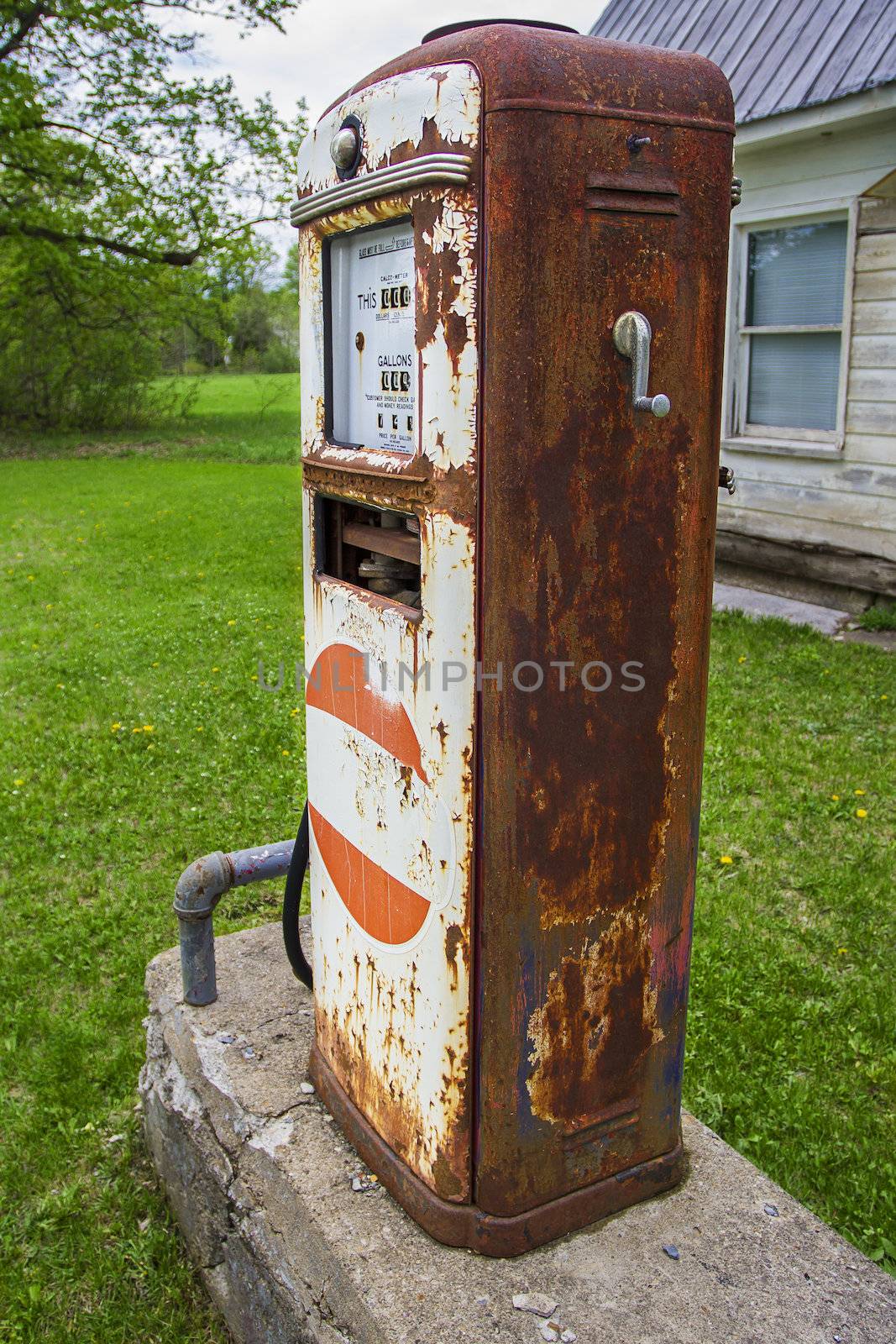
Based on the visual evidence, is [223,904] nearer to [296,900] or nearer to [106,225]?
[296,900]

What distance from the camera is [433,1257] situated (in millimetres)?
1919

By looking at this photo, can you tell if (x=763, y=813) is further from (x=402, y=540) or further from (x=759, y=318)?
(x=759, y=318)

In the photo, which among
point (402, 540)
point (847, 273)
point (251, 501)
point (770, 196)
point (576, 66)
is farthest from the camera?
point (251, 501)

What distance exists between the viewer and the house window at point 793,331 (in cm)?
734

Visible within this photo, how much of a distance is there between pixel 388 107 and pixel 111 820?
11.7ft

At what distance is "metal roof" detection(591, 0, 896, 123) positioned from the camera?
6508 millimetres

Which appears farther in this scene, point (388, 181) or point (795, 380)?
point (795, 380)

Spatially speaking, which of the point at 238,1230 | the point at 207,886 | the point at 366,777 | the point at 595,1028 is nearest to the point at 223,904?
the point at 207,886

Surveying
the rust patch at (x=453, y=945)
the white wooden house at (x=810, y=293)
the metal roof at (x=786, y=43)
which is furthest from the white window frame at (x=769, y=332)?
the rust patch at (x=453, y=945)

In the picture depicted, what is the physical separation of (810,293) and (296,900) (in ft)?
21.1

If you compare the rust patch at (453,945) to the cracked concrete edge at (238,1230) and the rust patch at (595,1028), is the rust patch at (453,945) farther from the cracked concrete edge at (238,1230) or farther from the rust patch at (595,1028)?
the cracked concrete edge at (238,1230)

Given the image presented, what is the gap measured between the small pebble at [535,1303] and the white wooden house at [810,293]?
6065mm

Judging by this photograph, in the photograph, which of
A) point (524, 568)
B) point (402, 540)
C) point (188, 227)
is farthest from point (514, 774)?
point (188, 227)

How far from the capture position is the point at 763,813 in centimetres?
454
